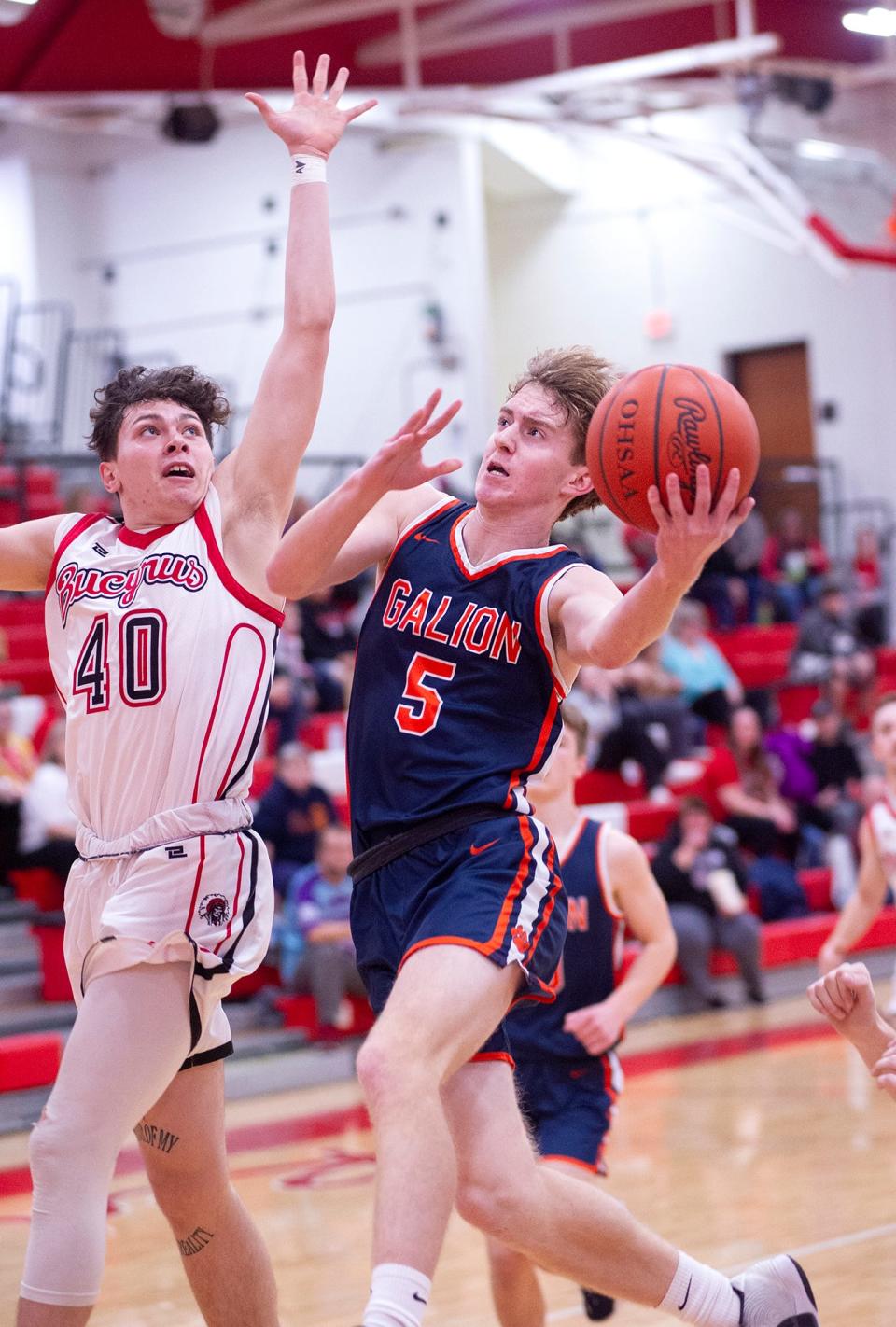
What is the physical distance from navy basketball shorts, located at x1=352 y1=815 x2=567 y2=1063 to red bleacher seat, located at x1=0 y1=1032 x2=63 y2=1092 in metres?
5.08

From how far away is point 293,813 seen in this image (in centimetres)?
1006

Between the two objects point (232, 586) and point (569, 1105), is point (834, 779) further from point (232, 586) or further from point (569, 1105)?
point (232, 586)

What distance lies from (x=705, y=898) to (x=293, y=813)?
267 cm

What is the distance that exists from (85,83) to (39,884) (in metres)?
9.24

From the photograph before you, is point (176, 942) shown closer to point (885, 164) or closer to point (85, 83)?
point (85, 83)

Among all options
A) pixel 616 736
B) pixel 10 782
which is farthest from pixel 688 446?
pixel 616 736

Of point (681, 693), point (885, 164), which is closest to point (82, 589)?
point (681, 693)

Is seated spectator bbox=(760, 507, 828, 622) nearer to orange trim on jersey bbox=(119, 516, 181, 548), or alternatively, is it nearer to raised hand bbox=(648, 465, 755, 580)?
orange trim on jersey bbox=(119, 516, 181, 548)

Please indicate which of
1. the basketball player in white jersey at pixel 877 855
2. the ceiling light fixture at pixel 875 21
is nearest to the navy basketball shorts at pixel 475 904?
the basketball player in white jersey at pixel 877 855

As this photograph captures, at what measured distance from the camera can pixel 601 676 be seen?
40.8 feet

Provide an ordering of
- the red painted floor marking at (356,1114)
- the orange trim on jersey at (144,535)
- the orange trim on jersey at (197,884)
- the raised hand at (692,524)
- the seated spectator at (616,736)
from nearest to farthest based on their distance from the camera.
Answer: the raised hand at (692,524) → the orange trim on jersey at (197,884) → the orange trim on jersey at (144,535) → the red painted floor marking at (356,1114) → the seated spectator at (616,736)

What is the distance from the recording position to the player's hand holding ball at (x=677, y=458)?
9.80 feet

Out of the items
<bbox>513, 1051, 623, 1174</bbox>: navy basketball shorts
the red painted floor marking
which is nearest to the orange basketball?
<bbox>513, 1051, 623, 1174</bbox>: navy basketball shorts

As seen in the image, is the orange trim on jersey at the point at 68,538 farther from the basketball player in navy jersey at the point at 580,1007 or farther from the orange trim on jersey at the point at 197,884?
the basketball player in navy jersey at the point at 580,1007
